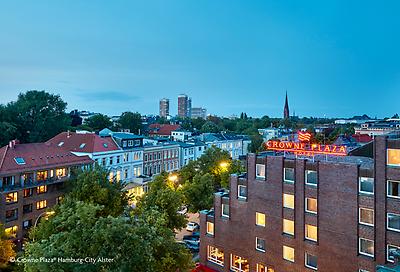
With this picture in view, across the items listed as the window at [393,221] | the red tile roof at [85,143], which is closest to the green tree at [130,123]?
the red tile roof at [85,143]

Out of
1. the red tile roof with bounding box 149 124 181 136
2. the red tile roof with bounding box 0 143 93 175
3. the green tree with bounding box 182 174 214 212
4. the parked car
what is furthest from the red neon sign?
the red tile roof with bounding box 149 124 181 136

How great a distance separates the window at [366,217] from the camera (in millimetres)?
24875

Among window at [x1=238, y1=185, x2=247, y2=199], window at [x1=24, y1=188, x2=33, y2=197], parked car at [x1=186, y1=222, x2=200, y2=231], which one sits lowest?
parked car at [x1=186, y1=222, x2=200, y2=231]

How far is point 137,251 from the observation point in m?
17.8

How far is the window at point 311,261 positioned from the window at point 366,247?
3.79 metres

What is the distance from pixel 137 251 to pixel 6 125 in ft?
194

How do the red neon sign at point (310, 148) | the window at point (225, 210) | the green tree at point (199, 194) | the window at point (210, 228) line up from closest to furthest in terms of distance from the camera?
the red neon sign at point (310, 148) → the window at point (225, 210) → the window at point (210, 228) → the green tree at point (199, 194)

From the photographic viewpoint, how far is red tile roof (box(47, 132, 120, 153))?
5841 cm

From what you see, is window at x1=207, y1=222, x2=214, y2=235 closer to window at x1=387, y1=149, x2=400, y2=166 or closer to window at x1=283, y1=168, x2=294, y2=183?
window at x1=283, y1=168, x2=294, y2=183

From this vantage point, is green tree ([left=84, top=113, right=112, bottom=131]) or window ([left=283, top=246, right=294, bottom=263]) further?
green tree ([left=84, top=113, right=112, bottom=131])

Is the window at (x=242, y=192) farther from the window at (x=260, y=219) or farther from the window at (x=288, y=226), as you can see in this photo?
the window at (x=288, y=226)

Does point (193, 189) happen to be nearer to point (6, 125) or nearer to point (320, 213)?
point (320, 213)

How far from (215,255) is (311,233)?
36.1 feet

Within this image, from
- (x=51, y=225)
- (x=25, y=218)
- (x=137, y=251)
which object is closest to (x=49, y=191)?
(x=25, y=218)
